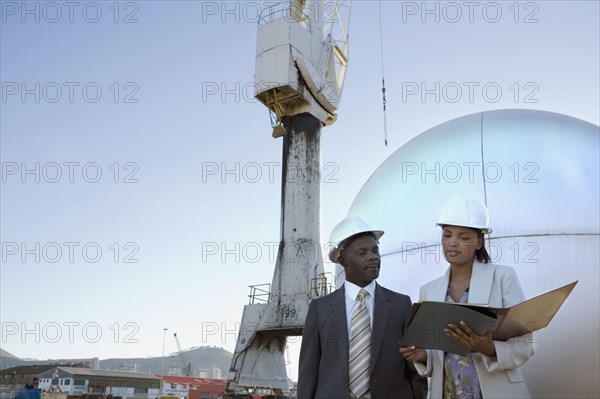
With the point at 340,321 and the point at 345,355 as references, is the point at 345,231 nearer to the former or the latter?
the point at 340,321

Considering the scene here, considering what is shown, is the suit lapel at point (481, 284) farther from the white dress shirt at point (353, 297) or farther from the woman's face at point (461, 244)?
the white dress shirt at point (353, 297)

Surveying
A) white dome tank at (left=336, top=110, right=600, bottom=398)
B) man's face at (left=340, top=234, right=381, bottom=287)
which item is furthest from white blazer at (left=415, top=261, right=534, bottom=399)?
white dome tank at (left=336, top=110, right=600, bottom=398)

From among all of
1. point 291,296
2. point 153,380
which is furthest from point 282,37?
point 153,380

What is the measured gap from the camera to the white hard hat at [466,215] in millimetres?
3688

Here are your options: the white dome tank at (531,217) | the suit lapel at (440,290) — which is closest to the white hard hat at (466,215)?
the suit lapel at (440,290)

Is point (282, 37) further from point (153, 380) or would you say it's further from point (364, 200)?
point (153, 380)

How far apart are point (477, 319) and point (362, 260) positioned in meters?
0.95

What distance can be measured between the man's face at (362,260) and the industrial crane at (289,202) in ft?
56.7

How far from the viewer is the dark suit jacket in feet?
11.6

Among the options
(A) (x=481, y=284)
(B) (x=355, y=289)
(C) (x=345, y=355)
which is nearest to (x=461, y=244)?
(A) (x=481, y=284)

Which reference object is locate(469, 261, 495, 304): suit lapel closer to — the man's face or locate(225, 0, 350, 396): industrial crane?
the man's face

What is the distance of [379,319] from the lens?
3664mm

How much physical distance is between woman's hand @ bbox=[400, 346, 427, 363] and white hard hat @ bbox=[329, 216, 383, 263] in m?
0.81

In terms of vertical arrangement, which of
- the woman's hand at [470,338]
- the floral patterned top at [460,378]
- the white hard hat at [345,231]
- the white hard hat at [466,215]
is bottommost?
the floral patterned top at [460,378]
